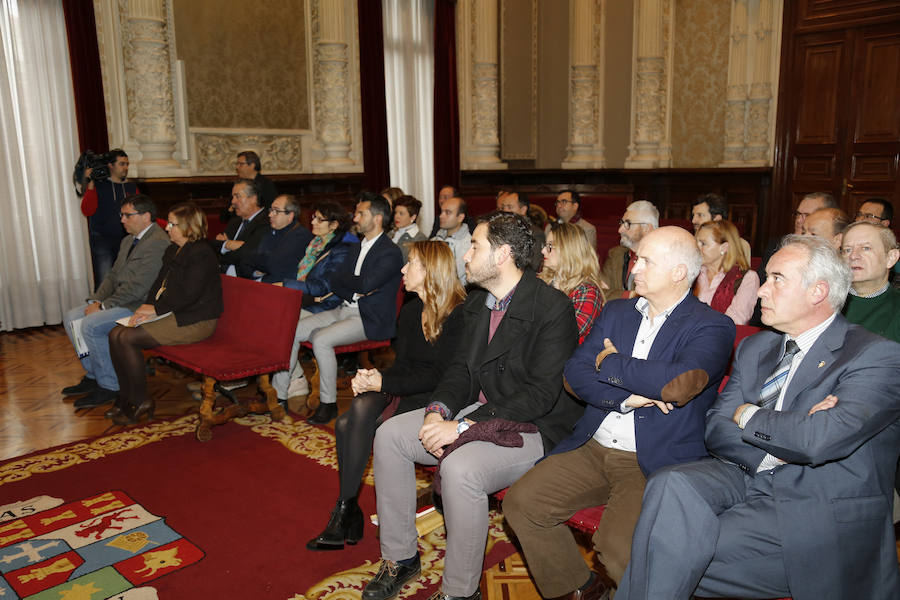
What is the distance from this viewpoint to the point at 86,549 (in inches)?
124

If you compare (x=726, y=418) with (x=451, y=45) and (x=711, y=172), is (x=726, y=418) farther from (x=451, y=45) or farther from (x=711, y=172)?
(x=451, y=45)

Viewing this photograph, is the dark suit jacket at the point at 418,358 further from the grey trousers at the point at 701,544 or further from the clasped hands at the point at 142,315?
the clasped hands at the point at 142,315

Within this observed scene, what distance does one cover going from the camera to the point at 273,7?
28.1ft

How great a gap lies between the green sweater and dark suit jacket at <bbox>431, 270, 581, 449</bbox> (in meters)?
1.33

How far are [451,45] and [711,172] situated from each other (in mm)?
4179

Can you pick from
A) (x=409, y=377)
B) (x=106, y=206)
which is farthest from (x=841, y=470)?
(x=106, y=206)

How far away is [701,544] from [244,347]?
3380mm

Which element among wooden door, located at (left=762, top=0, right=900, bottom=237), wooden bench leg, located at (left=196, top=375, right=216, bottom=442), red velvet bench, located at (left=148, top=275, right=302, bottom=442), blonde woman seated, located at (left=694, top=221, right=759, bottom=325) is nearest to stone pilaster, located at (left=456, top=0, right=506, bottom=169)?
wooden door, located at (left=762, top=0, right=900, bottom=237)

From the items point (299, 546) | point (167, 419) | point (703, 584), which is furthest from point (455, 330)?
point (167, 419)

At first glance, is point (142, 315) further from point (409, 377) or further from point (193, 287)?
point (409, 377)

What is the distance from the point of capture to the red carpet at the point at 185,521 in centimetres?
290

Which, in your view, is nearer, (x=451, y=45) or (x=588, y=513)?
(x=588, y=513)

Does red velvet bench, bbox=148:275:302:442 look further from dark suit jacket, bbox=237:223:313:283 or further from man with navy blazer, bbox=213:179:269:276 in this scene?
man with navy blazer, bbox=213:179:269:276

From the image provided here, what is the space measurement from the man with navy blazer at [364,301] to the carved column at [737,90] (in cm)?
649
